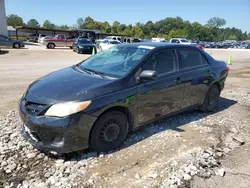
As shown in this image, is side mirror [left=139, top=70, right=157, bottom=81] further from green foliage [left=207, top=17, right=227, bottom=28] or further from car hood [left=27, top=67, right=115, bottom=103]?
green foliage [left=207, top=17, right=227, bottom=28]

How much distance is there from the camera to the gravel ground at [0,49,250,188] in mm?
2951

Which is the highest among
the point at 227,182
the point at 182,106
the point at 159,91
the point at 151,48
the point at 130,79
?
the point at 151,48

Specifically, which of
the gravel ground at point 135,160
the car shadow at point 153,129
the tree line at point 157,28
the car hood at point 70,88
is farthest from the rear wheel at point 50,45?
the tree line at point 157,28

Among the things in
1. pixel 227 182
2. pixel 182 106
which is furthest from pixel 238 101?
pixel 227 182

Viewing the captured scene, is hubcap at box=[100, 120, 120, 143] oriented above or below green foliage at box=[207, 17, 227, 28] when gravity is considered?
below

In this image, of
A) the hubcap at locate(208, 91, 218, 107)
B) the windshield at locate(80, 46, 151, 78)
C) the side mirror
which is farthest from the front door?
the hubcap at locate(208, 91, 218, 107)

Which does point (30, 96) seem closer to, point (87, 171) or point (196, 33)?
point (87, 171)

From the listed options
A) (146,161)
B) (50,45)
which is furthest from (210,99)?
(50,45)

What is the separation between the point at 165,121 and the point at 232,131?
4.46ft

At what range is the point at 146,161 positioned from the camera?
3426 millimetres

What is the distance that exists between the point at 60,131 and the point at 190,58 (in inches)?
126

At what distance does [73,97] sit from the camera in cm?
316

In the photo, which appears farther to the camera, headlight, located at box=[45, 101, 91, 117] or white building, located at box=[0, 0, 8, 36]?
white building, located at box=[0, 0, 8, 36]

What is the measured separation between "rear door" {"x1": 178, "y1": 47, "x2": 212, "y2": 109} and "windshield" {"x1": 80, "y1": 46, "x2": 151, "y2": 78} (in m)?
1.00
